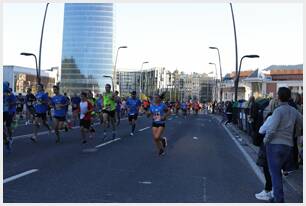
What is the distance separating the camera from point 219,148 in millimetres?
16328

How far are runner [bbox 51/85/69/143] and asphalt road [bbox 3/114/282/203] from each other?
678 mm

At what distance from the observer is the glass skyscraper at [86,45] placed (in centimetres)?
13712

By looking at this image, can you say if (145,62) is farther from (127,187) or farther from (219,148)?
(127,187)

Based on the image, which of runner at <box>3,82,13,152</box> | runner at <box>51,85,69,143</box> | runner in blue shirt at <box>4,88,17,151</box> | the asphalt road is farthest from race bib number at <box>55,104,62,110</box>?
runner at <box>3,82,13,152</box>

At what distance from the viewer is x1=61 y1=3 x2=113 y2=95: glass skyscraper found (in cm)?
13712

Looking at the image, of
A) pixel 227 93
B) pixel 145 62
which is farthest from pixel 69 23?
pixel 145 62

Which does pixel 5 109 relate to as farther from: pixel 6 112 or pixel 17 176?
pixel 17 176

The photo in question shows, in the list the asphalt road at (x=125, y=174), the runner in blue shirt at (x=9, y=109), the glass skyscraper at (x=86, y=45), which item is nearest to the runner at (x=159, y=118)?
the asphalt road at (x=125, y=174)

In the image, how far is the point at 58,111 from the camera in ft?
52.6

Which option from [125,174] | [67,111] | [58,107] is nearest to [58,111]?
[58,107]

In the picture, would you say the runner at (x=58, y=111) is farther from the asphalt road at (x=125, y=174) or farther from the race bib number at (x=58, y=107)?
the asphalt road at (x=125, y=174)

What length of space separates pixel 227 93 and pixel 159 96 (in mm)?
113026

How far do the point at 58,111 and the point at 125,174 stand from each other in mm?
6607

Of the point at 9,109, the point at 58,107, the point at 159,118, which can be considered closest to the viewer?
the point at 9,109
